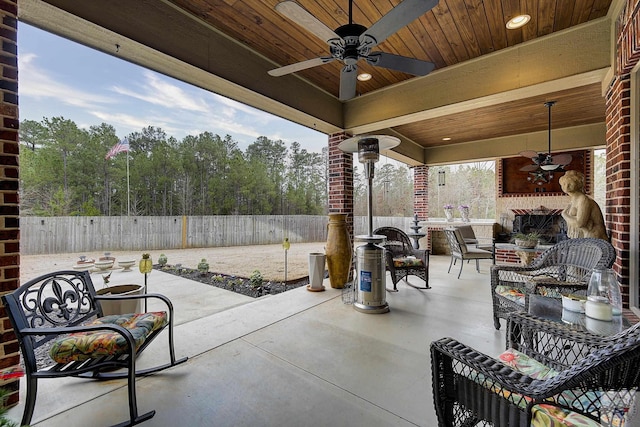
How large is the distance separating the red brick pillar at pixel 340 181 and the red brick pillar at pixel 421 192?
12.1 feet

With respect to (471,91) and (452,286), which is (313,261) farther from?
(471,91)

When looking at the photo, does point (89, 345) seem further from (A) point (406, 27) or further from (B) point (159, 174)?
(B) point (159, 174)

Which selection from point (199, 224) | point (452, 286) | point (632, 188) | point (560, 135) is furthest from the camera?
point (199, 224)

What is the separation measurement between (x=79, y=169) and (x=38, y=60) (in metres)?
1.34

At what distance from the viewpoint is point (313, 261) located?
392cm

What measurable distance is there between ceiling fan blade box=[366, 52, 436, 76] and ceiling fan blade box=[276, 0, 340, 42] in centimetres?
37

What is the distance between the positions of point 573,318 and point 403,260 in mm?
2452

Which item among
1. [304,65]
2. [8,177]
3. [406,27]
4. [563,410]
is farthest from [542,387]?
[406,27]

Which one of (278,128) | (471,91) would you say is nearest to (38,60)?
(471,91)

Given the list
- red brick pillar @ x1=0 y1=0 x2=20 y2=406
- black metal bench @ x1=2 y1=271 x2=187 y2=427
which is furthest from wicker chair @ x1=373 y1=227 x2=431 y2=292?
red brick pillar @ x1=0 y1=0 x2=20 y2=406

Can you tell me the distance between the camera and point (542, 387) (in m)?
0.87

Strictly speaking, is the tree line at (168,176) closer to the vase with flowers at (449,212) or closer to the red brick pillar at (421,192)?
the red brick pillar at (421,192)

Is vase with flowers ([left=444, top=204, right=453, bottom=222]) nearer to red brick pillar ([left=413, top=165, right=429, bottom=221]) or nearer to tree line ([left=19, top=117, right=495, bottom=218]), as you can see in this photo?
red brick pillar ([left=413, top=165, right=429, bottom=221])

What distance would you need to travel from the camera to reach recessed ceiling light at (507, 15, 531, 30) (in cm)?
249
